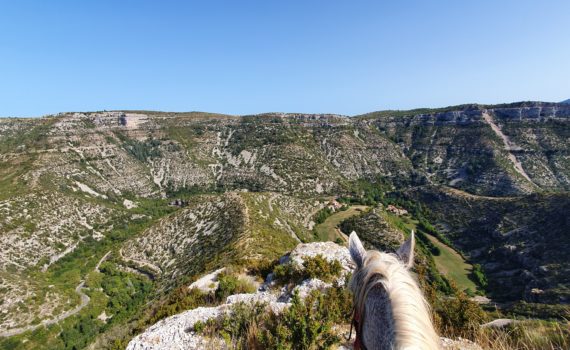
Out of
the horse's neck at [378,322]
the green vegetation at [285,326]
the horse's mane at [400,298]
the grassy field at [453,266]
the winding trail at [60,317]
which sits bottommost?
the grassy field at [453,266]

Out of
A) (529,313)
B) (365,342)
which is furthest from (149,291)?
(365,342)

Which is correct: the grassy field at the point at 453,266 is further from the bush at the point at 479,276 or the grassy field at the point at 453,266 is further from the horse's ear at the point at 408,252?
the horse's ear at the point at 408,252

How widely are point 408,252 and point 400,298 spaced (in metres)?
0.76

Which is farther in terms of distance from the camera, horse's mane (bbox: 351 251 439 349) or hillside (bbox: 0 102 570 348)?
hillside (bbox: 0 102 570 348)

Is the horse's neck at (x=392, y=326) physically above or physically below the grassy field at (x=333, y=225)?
above

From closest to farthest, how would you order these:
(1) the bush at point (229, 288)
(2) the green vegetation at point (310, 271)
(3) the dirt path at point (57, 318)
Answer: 1. (2) the green vegetation at point (310, 271)
2. (1) the bush at point (229, 288)
3. (3) the dirt path at point (57, 318)

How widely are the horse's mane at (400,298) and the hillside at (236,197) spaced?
12400 millimetres

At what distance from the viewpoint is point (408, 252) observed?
8.18 ft

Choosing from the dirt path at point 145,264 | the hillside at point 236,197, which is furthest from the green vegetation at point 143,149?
the dirt path at point 145,264

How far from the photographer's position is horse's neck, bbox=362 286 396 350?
1.76 metres

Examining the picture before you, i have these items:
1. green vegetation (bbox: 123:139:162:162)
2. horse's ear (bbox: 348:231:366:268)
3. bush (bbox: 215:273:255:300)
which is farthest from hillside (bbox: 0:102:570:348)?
horse's ear (bbox: 348:231:366:268)

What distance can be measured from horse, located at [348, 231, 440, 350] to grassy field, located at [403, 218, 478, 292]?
66.0m

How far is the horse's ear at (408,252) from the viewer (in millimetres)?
2416

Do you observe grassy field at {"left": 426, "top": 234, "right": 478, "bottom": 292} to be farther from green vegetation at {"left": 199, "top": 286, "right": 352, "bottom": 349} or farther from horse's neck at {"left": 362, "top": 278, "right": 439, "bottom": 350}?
horse's neck at {"left": 362, "top": 278, "right": 439, "bottom": 350}
